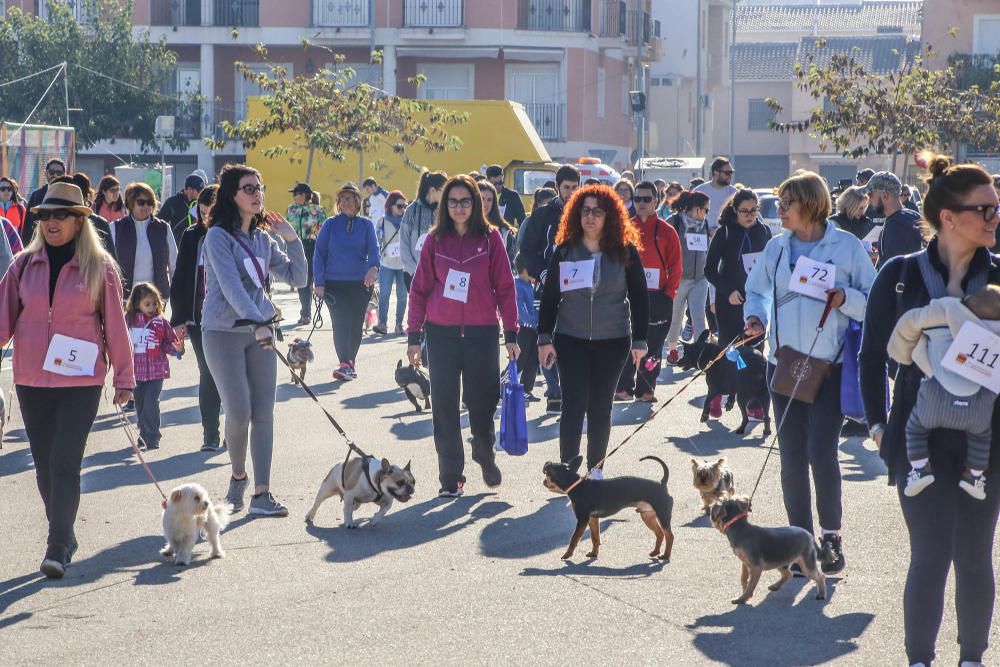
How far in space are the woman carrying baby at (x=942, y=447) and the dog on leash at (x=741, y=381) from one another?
6.10 meters

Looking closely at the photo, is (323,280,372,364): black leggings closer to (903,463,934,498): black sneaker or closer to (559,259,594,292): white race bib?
(559,259,594,292): white race bib

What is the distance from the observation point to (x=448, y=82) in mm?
50344

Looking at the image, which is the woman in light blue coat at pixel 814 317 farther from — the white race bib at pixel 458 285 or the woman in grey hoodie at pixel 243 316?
the woman in grey hoodie at pixel 243 316

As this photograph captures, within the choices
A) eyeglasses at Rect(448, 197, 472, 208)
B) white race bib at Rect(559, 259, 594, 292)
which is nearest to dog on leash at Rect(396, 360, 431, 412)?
eyeglasses at Rect(448, 197, 472, 208)

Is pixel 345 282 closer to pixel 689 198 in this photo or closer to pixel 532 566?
pixel 689 198

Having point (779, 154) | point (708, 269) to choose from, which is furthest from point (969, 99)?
point (779, 154)

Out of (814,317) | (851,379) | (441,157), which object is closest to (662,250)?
(814,317)

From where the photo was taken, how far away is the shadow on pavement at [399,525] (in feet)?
26.2

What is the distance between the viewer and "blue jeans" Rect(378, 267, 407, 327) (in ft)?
64.5

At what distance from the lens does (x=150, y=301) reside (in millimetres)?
11141

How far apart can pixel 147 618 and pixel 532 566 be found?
1911mm

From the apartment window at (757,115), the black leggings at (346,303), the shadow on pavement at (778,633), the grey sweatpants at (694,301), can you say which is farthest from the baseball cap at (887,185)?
the apartment window at (757,115)

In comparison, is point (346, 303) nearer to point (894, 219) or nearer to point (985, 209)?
point (894, 219)

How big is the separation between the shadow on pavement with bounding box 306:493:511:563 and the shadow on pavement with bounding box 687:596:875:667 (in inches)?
76.8
